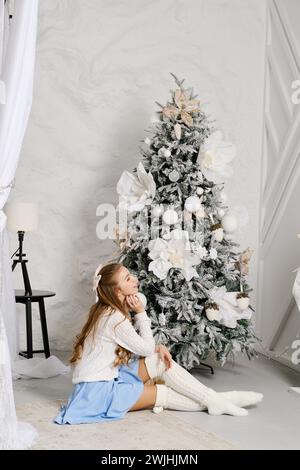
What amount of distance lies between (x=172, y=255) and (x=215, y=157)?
723 mm

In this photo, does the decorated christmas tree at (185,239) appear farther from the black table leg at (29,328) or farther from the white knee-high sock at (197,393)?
the black table leg at (29,328)

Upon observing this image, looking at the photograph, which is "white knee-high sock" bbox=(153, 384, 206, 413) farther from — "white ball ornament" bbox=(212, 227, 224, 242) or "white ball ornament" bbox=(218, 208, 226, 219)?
"white ball ornament" bbox=(218, 208, 226, 219)

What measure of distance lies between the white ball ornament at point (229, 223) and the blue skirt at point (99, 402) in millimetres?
1377

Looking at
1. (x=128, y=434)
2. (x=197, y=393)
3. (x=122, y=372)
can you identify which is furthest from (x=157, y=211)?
(x=128, y=434)

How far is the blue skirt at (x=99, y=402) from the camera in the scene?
3.40 metres

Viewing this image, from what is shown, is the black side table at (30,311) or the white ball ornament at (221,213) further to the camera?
the black side table at (30,311)

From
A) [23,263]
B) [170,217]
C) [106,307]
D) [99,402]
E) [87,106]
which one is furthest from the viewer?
[87,106]

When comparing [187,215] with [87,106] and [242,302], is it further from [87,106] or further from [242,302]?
[87,106]

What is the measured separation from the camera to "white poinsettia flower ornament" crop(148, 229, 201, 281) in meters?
4.23

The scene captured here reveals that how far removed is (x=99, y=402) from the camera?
345cm

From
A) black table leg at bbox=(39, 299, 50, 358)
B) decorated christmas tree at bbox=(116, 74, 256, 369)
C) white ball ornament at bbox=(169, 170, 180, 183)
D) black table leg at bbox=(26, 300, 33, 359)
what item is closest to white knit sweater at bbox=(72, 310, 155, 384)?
decorated christmas tree at bbox=(116, 74, 256, 369)

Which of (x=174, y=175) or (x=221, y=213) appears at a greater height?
(x=174, y=175)

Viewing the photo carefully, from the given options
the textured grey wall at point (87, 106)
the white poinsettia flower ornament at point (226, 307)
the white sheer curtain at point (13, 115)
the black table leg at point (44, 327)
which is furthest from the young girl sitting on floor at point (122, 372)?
the textured grey wall at point (87, 106)

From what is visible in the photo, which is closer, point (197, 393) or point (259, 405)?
point (197, 393)
